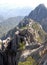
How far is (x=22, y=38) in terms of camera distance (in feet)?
461

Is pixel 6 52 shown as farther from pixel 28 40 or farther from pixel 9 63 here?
pixel 28 40

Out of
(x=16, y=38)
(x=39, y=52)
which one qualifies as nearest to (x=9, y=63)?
(x=16, y=38)

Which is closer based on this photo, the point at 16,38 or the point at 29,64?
the point at 29,64

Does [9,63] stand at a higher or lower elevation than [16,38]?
lower

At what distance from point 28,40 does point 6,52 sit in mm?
16475

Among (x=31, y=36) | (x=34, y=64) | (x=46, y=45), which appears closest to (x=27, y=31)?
(x=31, y=36)

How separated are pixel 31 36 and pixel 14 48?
14.5 metres

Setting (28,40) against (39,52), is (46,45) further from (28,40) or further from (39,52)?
(28,40)

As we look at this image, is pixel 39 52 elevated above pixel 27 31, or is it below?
below

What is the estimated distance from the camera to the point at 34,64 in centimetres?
7531

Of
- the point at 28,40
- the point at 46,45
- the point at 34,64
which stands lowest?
the point at 34,64

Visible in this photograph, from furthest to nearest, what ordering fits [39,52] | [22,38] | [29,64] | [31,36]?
1. [31,36]
2. [22,38]
3. [39,52]
4. [29,64]

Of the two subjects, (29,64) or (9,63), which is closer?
(29,64)

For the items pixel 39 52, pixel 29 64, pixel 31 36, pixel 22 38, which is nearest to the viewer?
pixel 29 64
